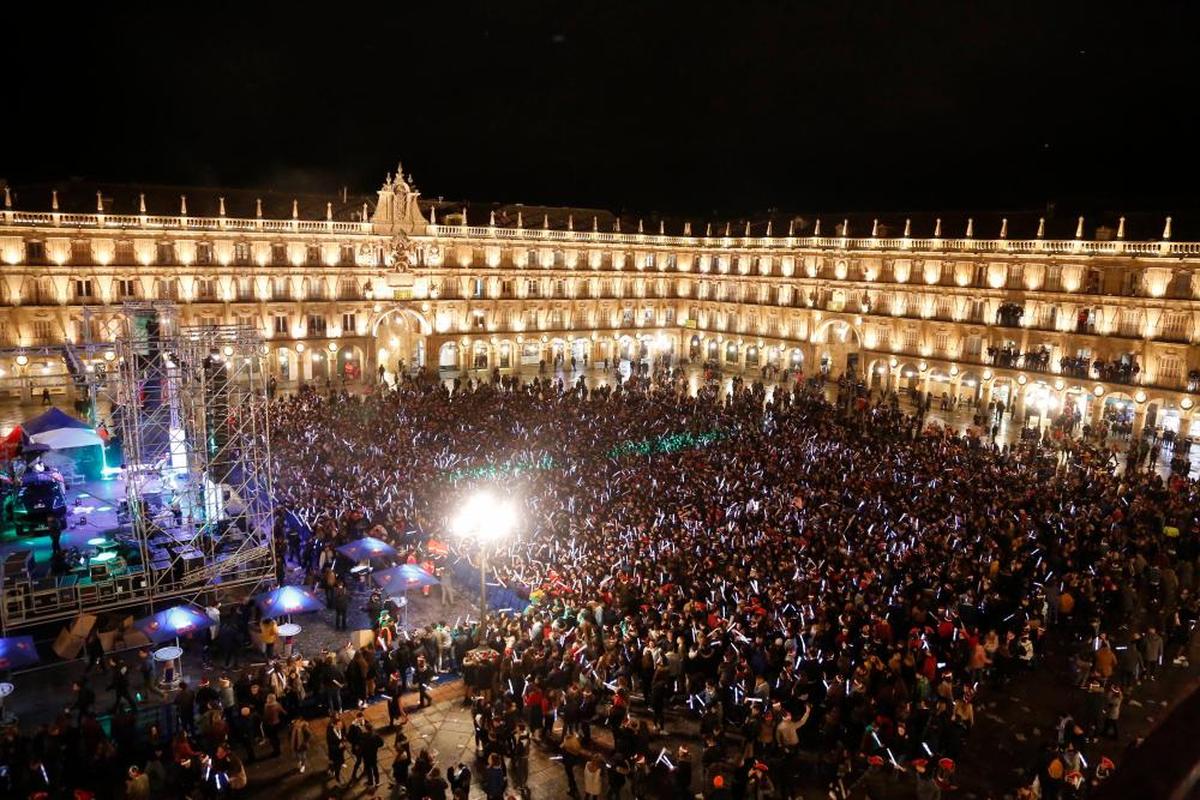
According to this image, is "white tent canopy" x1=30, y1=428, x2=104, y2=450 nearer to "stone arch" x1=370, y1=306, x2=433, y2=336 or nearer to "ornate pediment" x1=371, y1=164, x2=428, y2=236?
"stone arch" x1=370, y1=306, x2=433, y2=336

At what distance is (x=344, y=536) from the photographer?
20375 millimetres

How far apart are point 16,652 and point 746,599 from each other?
1344cm

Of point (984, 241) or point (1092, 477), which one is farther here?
point (984, 241)

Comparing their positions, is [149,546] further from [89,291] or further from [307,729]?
[89,291]

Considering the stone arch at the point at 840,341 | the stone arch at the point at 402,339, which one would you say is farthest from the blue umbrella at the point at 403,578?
the stone arch at the point at 840,341

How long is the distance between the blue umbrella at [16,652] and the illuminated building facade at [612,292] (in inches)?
806

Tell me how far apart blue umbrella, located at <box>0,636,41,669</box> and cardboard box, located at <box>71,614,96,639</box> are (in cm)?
125

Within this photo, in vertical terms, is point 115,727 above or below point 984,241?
below

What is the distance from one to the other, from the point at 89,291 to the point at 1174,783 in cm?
5030

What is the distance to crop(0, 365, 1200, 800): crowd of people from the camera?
41.2ft

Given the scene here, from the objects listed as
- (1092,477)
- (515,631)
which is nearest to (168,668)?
(515,631)

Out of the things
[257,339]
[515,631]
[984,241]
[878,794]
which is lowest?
[878,794]

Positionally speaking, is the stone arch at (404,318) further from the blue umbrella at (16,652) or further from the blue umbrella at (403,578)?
the blue umbrella at (16,652)

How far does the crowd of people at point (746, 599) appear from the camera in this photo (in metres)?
12.5
